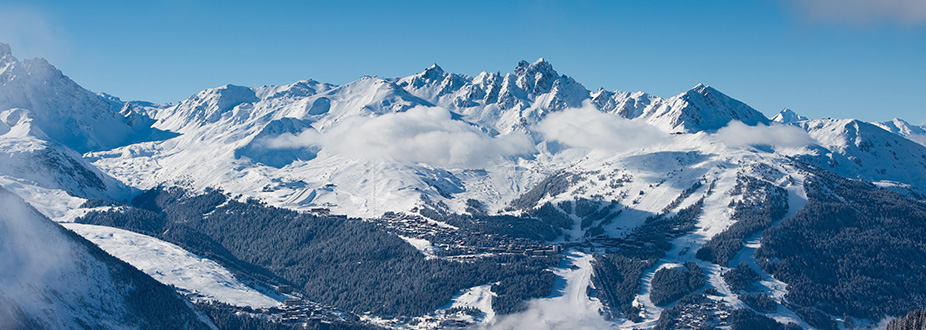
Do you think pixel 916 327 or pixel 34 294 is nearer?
pixel 916 327

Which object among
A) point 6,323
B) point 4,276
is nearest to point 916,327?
point 6,323

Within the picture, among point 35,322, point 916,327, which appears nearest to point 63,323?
point 35,322

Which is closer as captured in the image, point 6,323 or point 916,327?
point 916,327

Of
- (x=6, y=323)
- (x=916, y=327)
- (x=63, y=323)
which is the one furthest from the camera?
(x=63, y=323)

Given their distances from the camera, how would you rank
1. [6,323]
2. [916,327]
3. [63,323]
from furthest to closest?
1. [63,323]
2. [6,323]
3. [916,327]

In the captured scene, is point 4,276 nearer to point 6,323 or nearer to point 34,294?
point 34,294

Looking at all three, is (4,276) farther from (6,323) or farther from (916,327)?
(916,327)

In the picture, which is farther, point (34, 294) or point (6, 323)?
point (34, 294)
